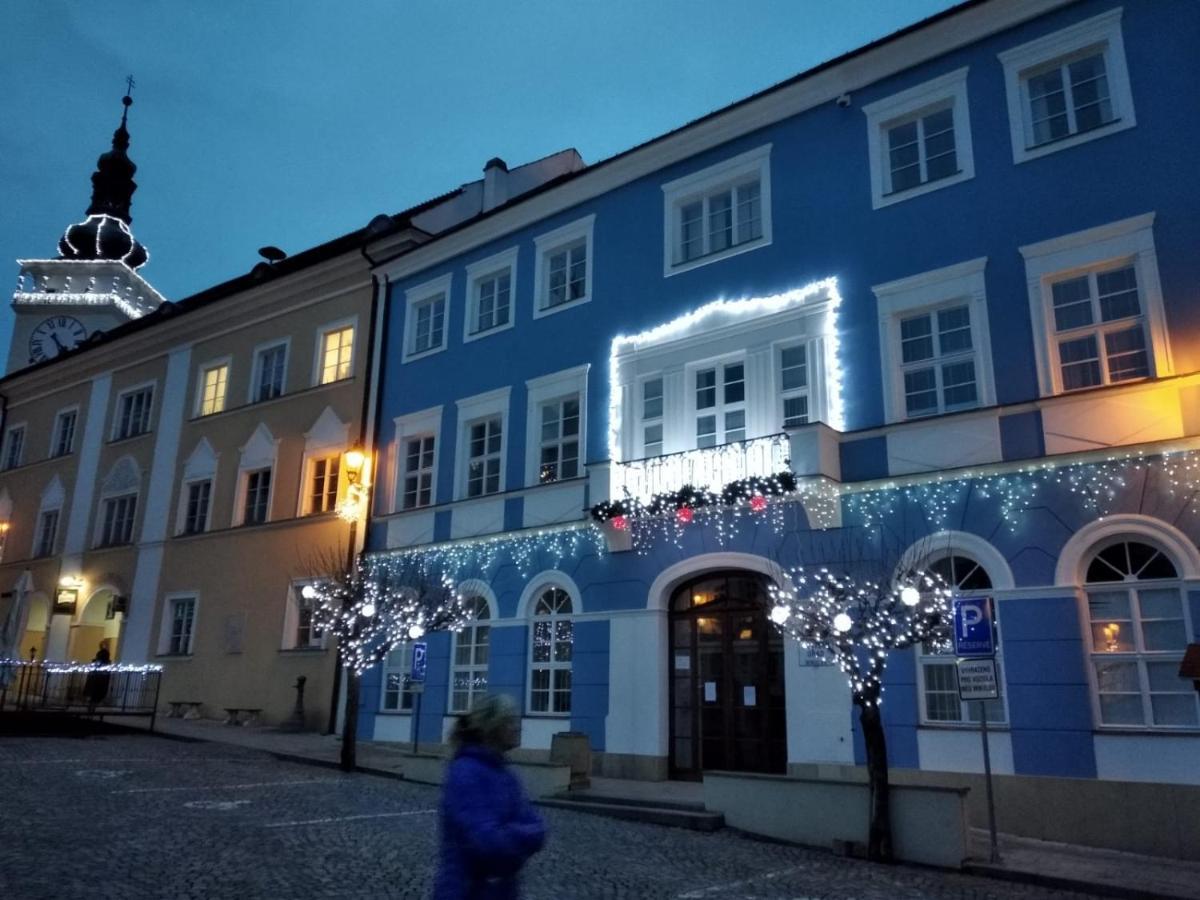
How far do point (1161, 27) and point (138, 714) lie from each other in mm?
23363

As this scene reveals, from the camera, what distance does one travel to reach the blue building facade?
1243 cm

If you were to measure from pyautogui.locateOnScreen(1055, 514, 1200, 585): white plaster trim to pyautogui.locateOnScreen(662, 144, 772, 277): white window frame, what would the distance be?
7024mm

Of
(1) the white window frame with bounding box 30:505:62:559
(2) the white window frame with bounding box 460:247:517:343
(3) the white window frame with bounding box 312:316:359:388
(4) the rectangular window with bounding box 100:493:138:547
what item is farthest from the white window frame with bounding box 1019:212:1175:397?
(1) the white window frame with bounding box 30:505:62:559

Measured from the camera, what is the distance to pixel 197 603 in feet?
85.7

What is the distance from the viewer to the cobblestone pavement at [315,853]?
852 centimetres

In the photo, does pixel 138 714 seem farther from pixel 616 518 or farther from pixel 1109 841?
pixel 1109 841

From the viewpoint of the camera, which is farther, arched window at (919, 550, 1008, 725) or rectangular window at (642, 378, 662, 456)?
rectangular window at (642, 378, 662, 456)

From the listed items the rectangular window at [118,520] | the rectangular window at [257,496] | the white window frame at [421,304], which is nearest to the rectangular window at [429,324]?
the white window frame at [421,304]

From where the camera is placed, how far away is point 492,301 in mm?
21797

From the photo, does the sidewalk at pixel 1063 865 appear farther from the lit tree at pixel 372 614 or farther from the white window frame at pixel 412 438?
the white window frame at pixel 412 438

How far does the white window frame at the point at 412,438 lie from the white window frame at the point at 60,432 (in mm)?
16236

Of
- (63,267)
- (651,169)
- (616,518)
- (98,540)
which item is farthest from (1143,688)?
(63,267)

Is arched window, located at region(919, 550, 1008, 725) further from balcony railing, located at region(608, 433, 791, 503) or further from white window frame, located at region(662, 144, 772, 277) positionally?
white window frame, located at region(662, 144, 772, 277)

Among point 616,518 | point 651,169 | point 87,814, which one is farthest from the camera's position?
point 651,169
